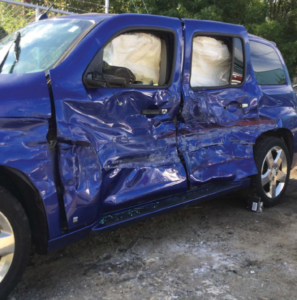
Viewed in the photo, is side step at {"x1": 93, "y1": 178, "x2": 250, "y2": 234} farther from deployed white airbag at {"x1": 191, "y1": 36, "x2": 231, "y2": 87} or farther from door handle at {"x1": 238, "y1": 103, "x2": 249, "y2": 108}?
deployed white airbag at {"x1": 191, "y1": 36, "x2": 231, "y2": 87}

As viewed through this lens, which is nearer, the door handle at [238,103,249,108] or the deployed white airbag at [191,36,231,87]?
the deployed white airbag at [191,36,231,87]

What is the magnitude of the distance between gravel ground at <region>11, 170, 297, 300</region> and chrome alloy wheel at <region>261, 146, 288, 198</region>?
1.46ft

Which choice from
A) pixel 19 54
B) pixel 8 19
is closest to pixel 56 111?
pixel 19 54

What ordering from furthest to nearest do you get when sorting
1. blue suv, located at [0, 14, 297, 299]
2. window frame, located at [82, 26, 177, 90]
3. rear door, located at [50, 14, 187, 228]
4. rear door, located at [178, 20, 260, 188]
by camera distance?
rear door, located at [178, 20, 260, 188]
window frame, located at [82, 26, 177, 90]
rear door, located at [50, 14, 187, 228]
blue suv, located at [0, 14, 297, 299]

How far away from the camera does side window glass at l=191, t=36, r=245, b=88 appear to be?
368 cm

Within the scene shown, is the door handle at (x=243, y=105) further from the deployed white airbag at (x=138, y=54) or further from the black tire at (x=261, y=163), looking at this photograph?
the deployed white airbag at (x=138, y=54)

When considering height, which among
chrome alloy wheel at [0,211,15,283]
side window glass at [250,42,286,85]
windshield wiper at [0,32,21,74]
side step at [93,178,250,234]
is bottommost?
side step at [93,178,250,234]

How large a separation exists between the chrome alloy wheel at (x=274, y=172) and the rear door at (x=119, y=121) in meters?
1.51

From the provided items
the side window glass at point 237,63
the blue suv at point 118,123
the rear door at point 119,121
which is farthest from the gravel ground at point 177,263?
the side window glass at point 237,63

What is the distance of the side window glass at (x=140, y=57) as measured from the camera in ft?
10.2

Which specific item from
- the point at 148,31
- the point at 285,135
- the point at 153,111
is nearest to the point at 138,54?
the point at 148,31

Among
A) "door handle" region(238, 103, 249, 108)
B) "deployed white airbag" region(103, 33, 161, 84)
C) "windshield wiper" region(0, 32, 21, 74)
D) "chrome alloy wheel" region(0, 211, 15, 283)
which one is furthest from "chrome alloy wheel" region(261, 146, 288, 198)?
"chrome alloy wheel" region(0, 211, 15, 283)

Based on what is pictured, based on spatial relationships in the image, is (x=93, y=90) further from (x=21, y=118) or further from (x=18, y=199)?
(x=18, y=199)

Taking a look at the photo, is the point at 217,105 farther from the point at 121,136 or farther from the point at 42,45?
the point at 42,45
